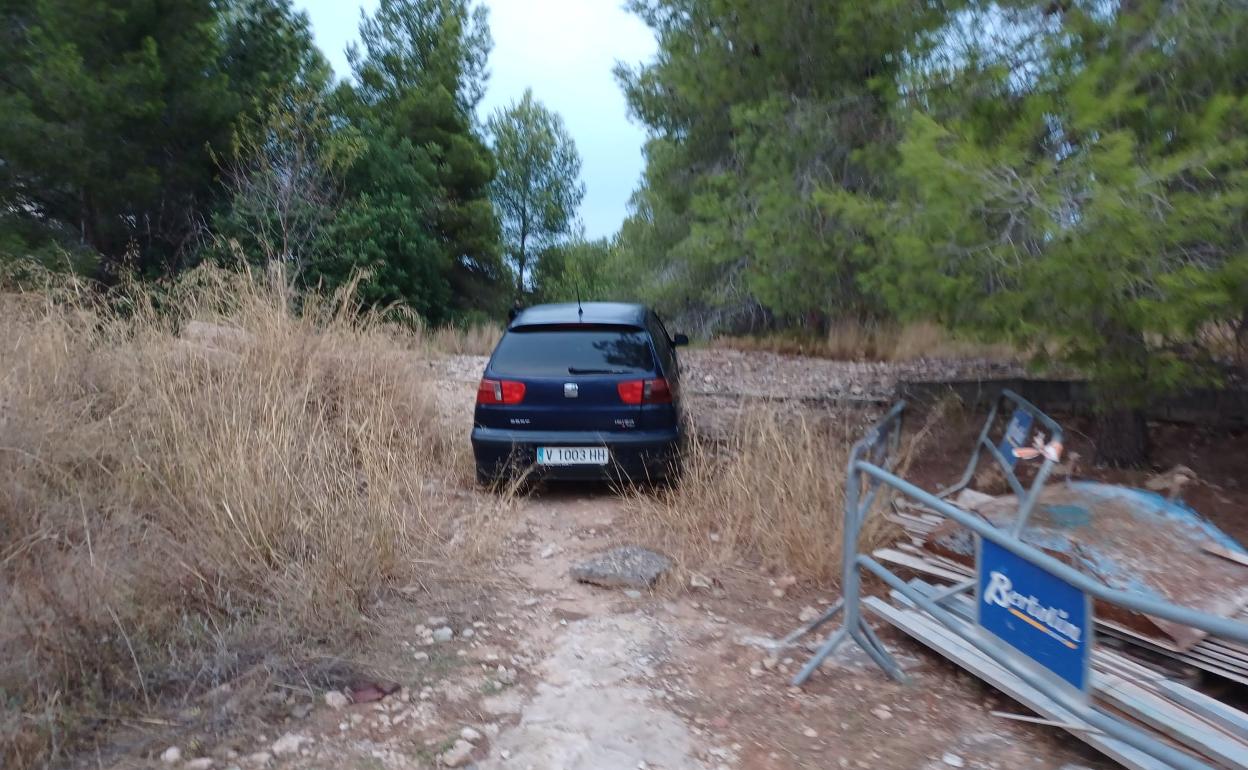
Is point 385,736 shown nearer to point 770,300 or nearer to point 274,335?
point 274,335

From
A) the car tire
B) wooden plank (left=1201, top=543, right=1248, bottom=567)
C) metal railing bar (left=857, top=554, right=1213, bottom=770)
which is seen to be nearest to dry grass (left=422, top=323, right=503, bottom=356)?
the car tire

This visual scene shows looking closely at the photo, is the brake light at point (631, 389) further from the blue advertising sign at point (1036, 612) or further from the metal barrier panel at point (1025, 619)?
the blue advertising sign at point (1036, 612)

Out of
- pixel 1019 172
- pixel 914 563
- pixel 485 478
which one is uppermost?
pixel 1019 172

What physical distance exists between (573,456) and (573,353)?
0.78 meters

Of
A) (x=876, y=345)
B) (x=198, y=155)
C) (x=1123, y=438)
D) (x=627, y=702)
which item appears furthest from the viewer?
(x=198, y=155)

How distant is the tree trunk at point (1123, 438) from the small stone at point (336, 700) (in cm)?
582

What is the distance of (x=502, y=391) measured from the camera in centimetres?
666

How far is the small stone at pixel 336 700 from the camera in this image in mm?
3783

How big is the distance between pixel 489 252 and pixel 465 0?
8.34 meters

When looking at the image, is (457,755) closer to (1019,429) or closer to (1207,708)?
(1207,708)

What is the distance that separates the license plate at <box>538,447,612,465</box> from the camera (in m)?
6.57

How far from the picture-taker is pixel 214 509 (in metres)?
4.88

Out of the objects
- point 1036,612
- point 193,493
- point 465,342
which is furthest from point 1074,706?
point 465,342

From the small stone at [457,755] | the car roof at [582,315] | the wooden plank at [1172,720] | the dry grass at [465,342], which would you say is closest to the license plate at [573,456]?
the car roof at [582,315]
